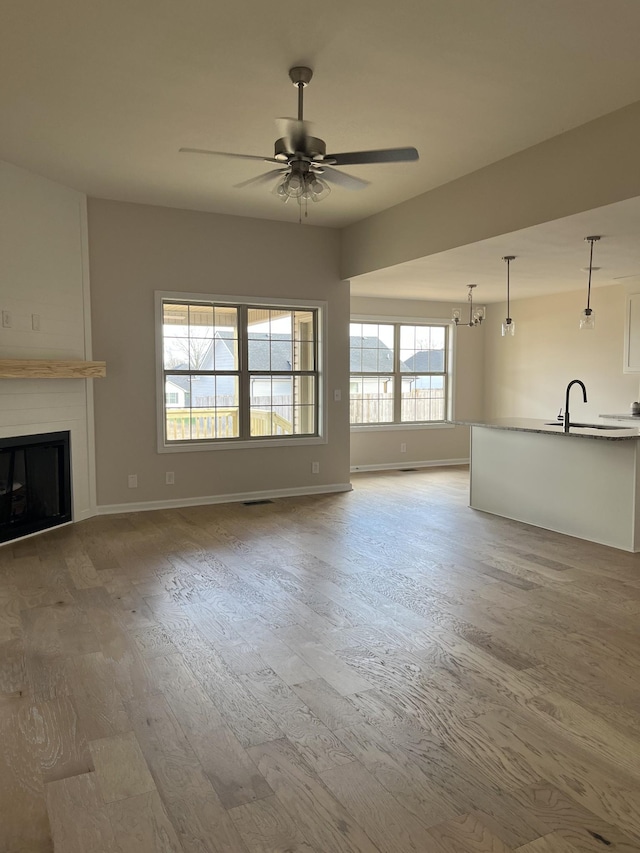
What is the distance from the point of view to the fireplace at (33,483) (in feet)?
16.1

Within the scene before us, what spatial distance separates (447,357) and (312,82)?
20.2ft

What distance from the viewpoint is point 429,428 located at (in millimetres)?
9008

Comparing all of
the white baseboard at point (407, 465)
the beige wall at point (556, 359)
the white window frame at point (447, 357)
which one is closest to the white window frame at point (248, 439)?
the white window frame at point (447, 357)

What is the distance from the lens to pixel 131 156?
4523 millimetres

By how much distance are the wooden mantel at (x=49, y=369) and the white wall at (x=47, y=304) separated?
0.66 feet

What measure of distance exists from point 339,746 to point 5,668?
Result: 5.23ft

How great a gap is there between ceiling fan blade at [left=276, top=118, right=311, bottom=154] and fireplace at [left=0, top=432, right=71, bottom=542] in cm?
326

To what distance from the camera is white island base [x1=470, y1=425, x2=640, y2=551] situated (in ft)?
15.4

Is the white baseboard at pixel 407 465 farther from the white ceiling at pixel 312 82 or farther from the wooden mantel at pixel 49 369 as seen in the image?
the white ceiling at pixel 312 82

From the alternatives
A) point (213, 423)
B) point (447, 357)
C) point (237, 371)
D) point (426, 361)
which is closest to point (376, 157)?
point (237, 371)

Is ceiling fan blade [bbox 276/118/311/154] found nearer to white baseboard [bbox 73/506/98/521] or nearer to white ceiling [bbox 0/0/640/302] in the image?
white ceiling [bbox 0/0/640/302]

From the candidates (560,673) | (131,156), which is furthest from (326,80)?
(560,673)

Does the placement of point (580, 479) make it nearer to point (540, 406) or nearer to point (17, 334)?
point (540, 406)

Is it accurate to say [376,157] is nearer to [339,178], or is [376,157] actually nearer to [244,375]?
[339,178]
